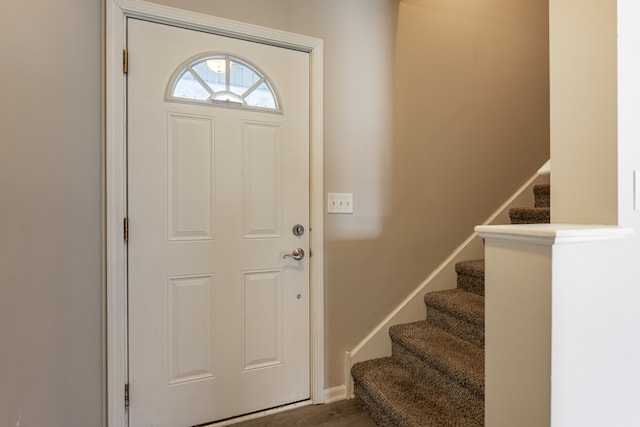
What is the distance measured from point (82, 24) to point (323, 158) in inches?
48.7

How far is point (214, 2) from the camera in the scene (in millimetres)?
1639

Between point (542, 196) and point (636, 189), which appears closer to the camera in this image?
point (636, 189)

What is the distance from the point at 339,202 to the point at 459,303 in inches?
36.9

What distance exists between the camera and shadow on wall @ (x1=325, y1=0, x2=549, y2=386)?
1.99 metres

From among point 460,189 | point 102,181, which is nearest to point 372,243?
point 460,189

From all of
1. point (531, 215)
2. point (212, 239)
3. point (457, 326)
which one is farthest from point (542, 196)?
point (212, 239)

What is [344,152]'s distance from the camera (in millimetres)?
1945

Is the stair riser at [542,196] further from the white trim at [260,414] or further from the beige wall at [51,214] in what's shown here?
the beige wall at [51,214]

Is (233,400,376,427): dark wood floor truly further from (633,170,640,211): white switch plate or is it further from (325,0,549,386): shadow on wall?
(633,170,640,211): white switch plate

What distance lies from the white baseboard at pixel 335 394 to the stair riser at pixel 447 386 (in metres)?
0.39

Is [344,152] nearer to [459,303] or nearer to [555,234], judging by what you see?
[459,303]

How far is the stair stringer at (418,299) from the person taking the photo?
6.48ft

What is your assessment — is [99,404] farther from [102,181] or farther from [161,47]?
[161,47]

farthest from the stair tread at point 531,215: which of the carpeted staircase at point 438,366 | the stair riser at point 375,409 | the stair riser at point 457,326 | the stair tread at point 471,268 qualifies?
the stair riser at point 375,409
